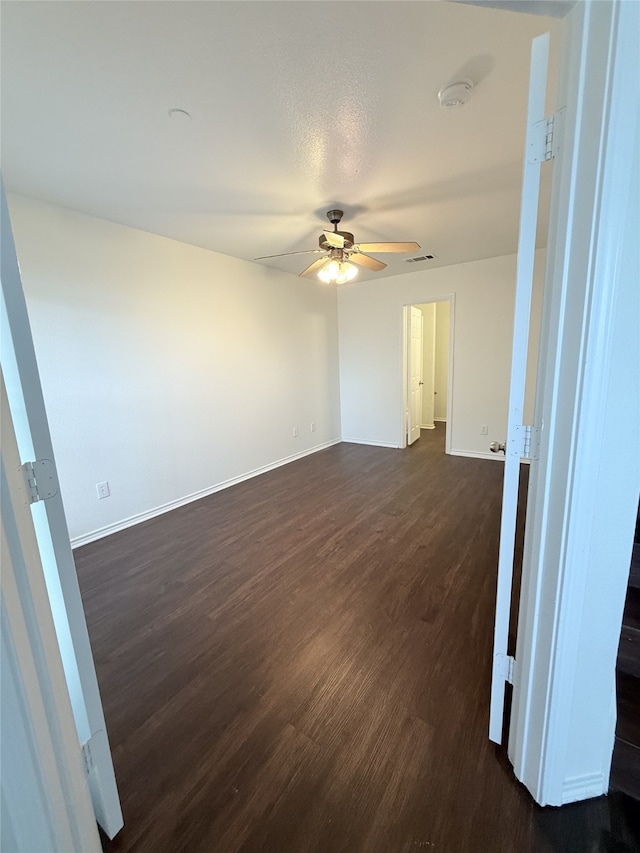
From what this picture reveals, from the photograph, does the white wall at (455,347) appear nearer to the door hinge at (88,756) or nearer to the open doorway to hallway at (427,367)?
the open doorway to hallway at (427,367)

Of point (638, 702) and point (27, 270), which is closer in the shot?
point (638, 702)

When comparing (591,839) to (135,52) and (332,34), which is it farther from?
→ (135,52)

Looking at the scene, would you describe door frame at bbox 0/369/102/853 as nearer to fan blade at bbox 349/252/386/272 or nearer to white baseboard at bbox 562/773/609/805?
white baseboard at bbox 562/773/609/805

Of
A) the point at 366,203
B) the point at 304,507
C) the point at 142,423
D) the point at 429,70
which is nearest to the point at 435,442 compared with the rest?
the point at 304,507

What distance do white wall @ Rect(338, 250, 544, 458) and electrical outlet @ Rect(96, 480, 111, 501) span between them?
11.9ft

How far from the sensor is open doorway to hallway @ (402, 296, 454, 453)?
4852mm

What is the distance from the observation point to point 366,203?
251 centimetres

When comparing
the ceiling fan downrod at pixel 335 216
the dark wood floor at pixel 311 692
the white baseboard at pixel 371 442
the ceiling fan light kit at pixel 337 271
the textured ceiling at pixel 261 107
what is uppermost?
the textured ceiling at pixel 261 107

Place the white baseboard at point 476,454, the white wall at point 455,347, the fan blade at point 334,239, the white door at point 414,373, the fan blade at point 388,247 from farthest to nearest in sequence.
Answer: the white door at point 414,373 → the white baseboard at point 476,454 → the white wall at point 455,347 → the fan blade at point 388,247 → the fan blade at point 334,239

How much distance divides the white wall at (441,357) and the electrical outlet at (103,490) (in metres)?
5.66

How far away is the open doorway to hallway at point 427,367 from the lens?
A: 15.9ft

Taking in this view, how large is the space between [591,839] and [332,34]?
269 cm

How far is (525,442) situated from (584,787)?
1.08 metres

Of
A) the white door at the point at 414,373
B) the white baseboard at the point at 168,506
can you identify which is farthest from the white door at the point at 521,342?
the white door at the point at 414,373
